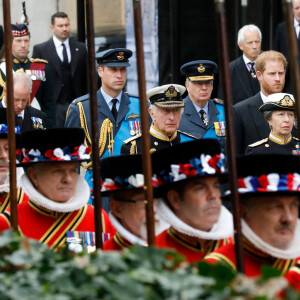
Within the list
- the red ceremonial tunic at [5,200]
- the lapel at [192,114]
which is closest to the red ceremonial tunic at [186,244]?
the red ceremonial tunic at [5,200]

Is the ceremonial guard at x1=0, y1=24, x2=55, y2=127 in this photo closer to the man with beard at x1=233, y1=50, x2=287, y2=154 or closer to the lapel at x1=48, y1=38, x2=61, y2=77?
the lapel at x1=48, y1=38, x2=61, y2=77

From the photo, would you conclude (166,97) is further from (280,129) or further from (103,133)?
(280,129)

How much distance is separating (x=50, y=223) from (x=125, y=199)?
822 millimetres

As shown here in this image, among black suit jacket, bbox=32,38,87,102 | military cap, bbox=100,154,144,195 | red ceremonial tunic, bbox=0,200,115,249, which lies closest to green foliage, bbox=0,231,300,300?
military cap, bbox=100,154,144,195

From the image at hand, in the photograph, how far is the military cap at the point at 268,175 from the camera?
4961 mm

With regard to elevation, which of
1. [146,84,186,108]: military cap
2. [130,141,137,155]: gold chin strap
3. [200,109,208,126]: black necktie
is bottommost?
[130,141,137,155]: gold chin strap

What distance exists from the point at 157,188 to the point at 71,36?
260 inches

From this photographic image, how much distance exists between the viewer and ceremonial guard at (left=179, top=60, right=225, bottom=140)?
8836 millimetres

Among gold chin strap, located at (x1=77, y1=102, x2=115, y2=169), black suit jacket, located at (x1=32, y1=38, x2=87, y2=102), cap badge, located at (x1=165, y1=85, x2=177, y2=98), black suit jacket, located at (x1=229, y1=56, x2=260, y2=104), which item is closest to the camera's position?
cap badge, located at (x1=165, y1=85, x2=177, y2=98)

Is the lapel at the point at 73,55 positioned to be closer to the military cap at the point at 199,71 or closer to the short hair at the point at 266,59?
the military cap at the point at 199,71

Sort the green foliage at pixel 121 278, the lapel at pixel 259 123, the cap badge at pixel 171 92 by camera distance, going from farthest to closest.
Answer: the lapel at pixel 259 123 < the cap badge at pixel 171 92 < the green foliage at pixel 121 278

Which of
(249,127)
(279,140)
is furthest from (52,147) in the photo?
(249,127)

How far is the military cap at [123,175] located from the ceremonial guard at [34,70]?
440 centimetres

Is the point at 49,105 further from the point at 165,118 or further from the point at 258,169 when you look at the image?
the point at 258,169
